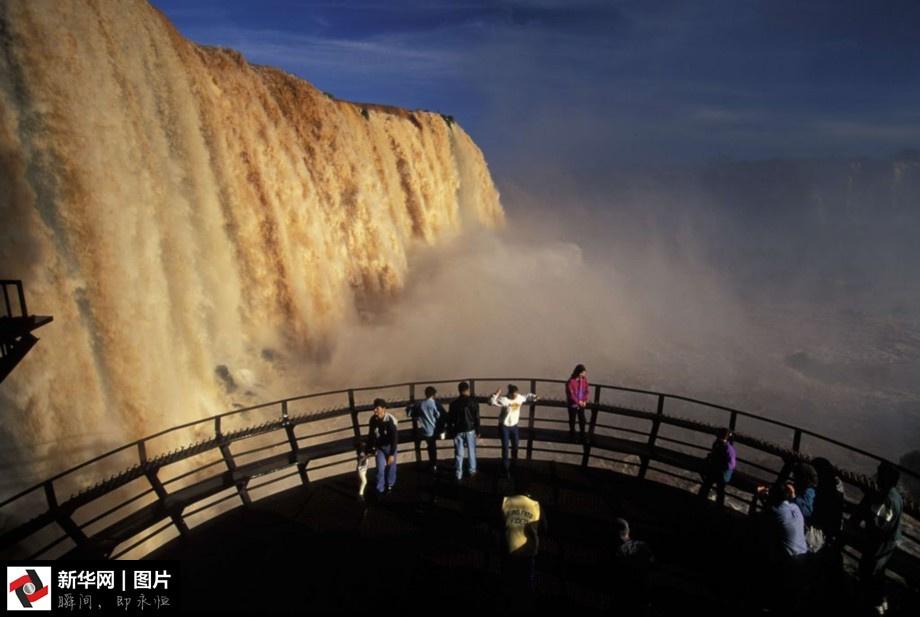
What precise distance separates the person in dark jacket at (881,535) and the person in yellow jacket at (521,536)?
Answer: 10.3 feet

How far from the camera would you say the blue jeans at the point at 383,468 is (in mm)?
6566

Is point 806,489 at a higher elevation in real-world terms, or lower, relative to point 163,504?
higher

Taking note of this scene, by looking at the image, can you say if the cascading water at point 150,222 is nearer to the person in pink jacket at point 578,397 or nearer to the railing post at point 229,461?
the railing post at point 229,461

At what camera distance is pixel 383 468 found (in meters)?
6.68

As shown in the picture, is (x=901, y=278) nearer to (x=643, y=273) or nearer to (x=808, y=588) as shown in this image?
(x=643, y=273)

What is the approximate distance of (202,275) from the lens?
616 inches

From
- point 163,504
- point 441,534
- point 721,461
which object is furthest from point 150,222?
point 721,461

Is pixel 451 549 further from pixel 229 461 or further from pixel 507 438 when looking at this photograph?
pixel 229 461

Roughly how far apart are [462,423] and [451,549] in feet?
5.60

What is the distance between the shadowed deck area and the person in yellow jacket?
497 mm

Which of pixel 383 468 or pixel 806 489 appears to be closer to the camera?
pixel 806 489

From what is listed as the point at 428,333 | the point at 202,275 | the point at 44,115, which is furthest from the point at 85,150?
the point at 428,333

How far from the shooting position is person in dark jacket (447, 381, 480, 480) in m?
6.89

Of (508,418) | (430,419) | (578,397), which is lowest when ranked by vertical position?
(430,419)
